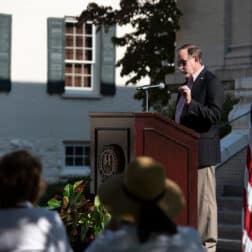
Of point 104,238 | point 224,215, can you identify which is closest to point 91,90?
point 224,215

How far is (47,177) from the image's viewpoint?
87.0ft

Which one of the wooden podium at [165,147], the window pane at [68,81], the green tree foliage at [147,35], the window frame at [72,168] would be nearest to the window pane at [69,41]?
the window pane at [68,81]

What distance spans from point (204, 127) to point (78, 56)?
1833 cm

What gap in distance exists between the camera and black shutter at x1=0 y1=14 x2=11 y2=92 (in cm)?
2609

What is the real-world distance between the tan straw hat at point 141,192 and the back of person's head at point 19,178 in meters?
0.48

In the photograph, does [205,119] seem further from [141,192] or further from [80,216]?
[141,192]

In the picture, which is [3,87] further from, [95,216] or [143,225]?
[143,225]

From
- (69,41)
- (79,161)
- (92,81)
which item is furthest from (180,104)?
(69,41)

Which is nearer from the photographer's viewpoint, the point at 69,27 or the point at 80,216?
the point at 80,216

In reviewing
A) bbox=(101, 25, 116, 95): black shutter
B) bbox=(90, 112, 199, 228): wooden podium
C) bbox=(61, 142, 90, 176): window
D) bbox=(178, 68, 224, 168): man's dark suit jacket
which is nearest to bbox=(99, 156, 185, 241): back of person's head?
bbox=(90, 112, 199, 228): wooden podium

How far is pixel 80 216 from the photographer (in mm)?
8914

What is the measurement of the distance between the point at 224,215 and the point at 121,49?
14.6 meters

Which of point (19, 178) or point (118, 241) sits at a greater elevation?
point (19, 178)

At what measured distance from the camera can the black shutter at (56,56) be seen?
2659 cm
